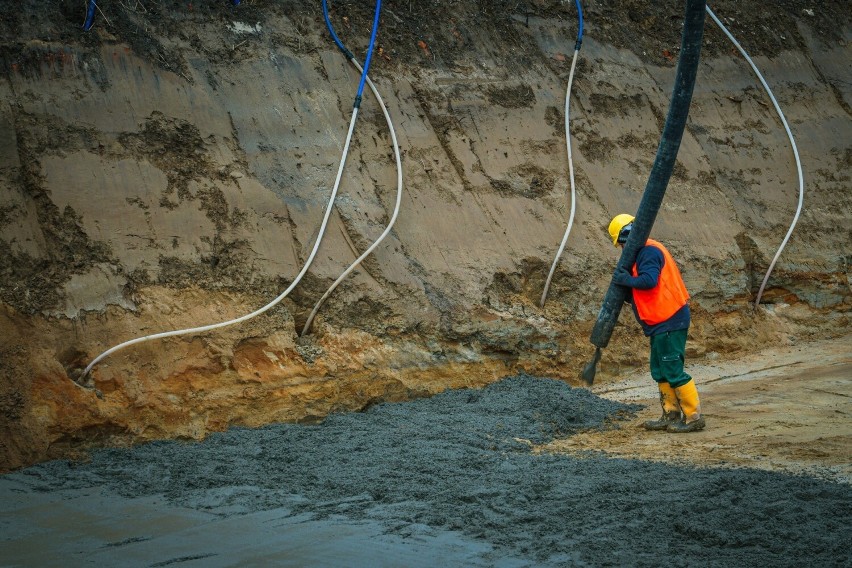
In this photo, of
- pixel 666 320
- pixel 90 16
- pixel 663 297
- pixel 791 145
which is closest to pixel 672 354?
pixel 666 320

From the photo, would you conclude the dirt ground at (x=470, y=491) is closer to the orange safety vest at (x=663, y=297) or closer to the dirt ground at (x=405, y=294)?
the dirt ground at (x=405, y=294)

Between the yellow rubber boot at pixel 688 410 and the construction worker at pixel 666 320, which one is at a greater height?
the construction worker at pixel 666 320

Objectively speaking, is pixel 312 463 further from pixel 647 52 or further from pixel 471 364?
pixel 647 52

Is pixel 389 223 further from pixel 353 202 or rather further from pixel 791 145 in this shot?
pixel 791 145

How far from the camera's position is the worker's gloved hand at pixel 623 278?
6066 mm

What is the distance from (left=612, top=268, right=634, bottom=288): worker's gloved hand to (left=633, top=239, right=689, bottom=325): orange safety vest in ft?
0.29

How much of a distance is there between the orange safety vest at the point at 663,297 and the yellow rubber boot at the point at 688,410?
1.66ft

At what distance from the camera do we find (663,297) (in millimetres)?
6074

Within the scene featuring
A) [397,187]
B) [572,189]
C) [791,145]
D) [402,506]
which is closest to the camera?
[402,506]

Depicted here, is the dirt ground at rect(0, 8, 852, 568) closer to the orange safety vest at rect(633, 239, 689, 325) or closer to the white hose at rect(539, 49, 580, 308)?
the white hose at rect(539, 49, 580, 308)

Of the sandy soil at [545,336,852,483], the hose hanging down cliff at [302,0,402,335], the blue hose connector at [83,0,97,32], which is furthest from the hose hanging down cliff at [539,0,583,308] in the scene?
the blue hose connector at [83,0,97,32]

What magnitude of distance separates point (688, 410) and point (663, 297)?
809 mm

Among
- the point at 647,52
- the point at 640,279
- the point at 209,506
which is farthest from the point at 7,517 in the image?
the point at 647,52

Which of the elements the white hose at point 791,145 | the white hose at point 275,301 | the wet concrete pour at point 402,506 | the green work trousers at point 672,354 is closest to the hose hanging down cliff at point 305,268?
the white hose at point 275,301
